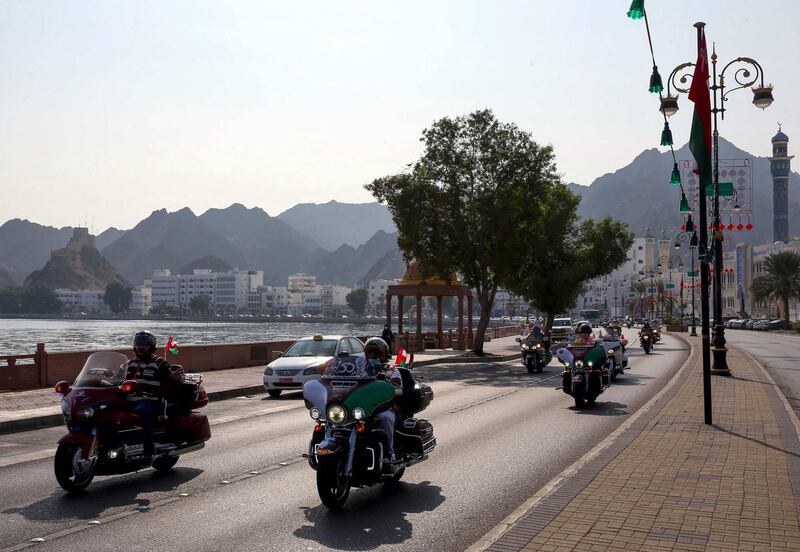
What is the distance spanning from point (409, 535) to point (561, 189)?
5280cm

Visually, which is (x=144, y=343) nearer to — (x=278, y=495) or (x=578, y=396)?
(x=278, y=495)

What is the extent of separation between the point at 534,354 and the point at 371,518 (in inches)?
903

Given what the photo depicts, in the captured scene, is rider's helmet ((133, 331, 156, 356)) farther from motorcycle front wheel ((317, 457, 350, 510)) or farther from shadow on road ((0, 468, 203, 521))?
motorcycle front wheel ((317, 457, 350, 510))

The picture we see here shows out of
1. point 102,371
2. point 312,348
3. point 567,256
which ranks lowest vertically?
point 312,348

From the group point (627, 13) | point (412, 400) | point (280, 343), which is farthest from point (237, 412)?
point (280, 343)

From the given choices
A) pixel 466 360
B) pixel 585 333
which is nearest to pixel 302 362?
pixel 585 333

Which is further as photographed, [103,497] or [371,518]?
[103,497]

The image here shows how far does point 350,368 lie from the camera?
846cm

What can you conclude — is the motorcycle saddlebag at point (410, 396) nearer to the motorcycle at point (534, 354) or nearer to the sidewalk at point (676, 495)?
the sidewalk at point (676, 495)

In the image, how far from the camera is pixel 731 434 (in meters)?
12.3

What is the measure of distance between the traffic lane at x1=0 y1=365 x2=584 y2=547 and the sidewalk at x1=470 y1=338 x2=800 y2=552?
3793 mm

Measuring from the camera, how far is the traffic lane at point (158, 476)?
784 centimetres

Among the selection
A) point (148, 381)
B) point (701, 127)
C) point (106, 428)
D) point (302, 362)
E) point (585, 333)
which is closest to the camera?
point (106, 428)

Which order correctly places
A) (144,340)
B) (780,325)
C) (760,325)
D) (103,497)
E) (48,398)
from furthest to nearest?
(760,325) < (780,325) < (48,398) < (144,340) < (103,497)
